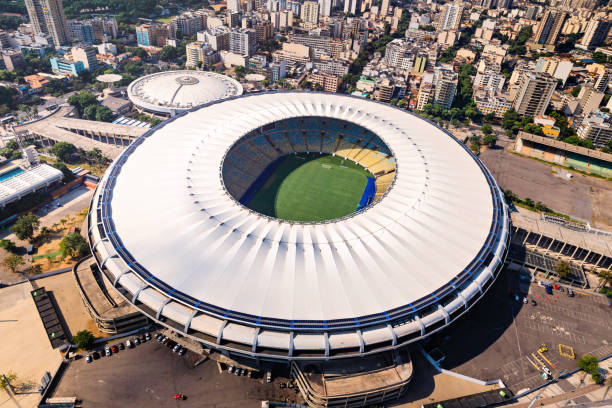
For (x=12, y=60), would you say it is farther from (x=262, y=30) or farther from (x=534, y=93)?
(x=534, y=93)

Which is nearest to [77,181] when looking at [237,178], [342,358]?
[237,178]

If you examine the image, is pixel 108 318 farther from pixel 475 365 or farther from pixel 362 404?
pixel 475 365

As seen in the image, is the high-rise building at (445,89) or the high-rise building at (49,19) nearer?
the high-rise building at (445,89)

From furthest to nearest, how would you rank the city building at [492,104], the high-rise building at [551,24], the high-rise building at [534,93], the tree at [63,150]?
1. the high-rise building at [551,24]
2. the city building at [492,104]
3. the high-rise building at [534,93]
4. the tree at [63,150]

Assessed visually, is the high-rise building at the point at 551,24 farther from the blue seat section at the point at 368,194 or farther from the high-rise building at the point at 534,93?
the blue seat section at the point at 368,194

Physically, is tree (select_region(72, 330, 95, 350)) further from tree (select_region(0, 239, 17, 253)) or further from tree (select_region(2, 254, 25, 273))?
tree (select_region(0, 239, 17, 253))

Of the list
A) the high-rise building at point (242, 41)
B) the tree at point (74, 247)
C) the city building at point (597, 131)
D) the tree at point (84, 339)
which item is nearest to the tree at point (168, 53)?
the high-rise building at point (242, 41)
